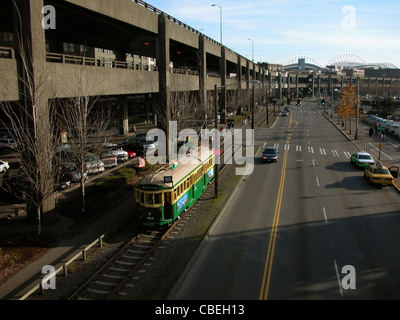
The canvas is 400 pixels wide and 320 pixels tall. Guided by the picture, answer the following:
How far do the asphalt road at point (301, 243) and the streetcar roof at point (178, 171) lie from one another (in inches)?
128

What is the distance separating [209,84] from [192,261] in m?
44.2

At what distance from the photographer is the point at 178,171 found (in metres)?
21.1

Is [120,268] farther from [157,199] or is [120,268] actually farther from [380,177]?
[380,177]

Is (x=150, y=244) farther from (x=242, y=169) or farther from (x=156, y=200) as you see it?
(x=242, y=169)

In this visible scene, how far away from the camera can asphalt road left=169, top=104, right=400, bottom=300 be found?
14.1 meters

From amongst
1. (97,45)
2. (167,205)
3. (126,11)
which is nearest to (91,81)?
(126,11)

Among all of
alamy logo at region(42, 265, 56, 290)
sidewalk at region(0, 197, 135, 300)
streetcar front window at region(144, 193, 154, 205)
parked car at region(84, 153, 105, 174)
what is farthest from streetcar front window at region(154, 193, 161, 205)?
parked car at region(84, 153, 105, 174)

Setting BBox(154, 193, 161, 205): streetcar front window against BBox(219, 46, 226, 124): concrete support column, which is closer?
BBox(154, 193, 161, 205): streetcar front window

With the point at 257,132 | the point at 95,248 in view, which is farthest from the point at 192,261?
the point at 257,132

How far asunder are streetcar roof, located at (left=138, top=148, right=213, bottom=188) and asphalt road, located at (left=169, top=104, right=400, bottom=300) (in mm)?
3249

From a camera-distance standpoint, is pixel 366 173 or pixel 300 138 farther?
pixel 300 138

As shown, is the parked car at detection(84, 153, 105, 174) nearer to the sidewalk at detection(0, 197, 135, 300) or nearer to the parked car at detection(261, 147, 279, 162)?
the sidewalk at detection(0, 197, 135, 300)

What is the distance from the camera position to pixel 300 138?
55938 millimetres

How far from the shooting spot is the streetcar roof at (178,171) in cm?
1945
